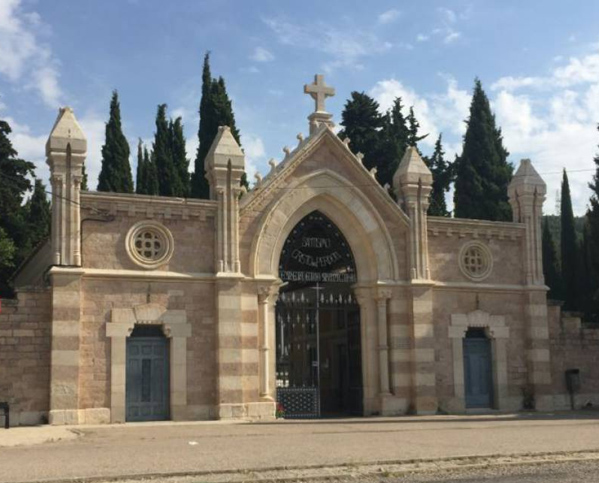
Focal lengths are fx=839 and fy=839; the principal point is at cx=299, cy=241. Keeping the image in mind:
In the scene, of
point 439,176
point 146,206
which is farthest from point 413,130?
point 146,206

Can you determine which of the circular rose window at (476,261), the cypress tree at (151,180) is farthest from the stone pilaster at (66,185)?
the cypress tree at (151,180)

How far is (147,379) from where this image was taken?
21.2 metres

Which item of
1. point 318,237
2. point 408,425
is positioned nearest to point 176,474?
point 408,425

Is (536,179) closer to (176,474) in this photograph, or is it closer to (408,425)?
(408,425)

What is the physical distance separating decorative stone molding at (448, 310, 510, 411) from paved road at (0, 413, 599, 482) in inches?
142

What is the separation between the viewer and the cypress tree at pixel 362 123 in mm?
39750

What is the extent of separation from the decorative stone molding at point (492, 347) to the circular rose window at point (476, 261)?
1152 mm

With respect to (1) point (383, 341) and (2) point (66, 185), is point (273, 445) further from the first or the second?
(1) point (383, 341)

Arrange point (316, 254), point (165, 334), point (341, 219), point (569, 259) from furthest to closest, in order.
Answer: point (569, 259)
point (341, 219)
point (316, 254)
point (165, 334)

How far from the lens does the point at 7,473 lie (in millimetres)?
11062

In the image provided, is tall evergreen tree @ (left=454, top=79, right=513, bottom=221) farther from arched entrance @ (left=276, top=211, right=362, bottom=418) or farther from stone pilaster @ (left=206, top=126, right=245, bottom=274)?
stone pilaster @ (left=206, top=126, right=245, bottom=274)

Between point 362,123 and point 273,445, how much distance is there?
2764 cm

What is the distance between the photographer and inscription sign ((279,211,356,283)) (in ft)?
77.0

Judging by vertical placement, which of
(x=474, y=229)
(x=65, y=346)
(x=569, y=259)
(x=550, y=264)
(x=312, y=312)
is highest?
(x=550, y=264)
